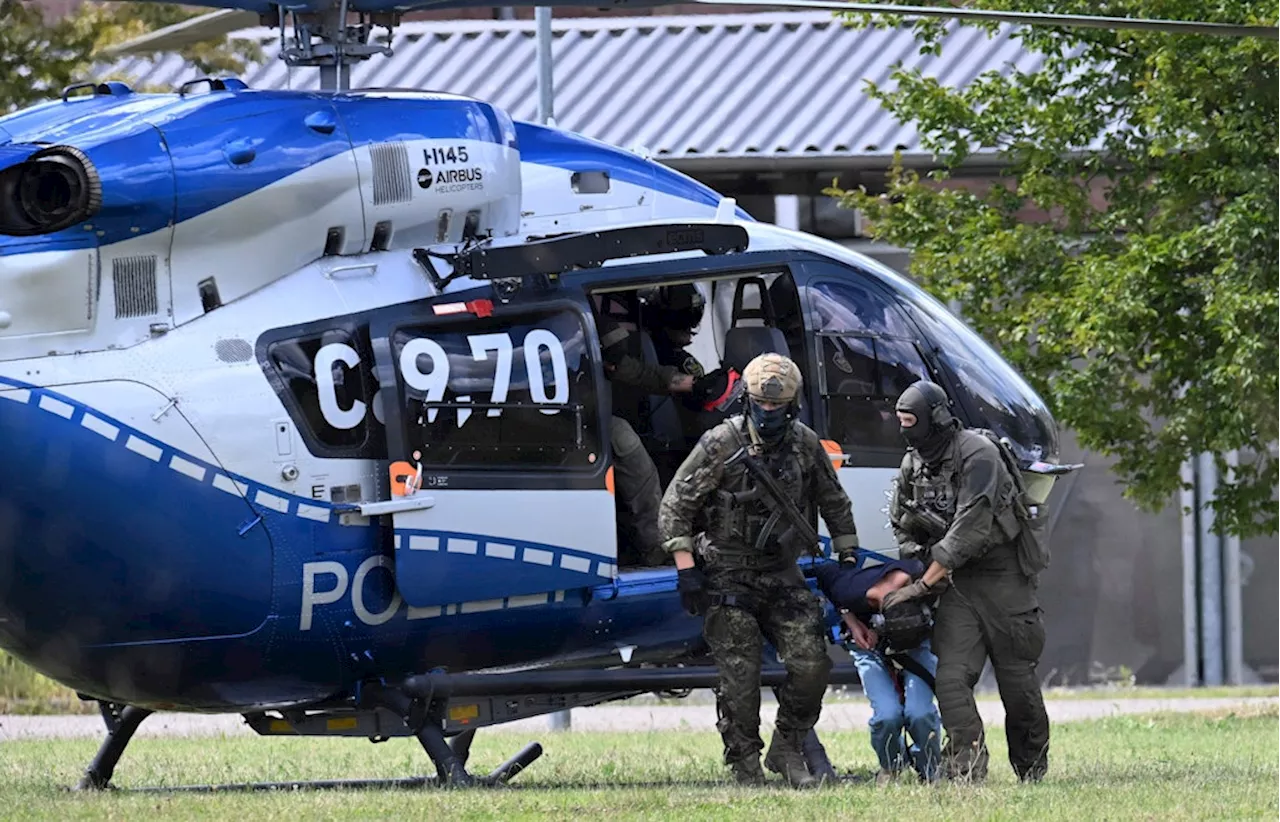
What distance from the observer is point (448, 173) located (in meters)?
9.65

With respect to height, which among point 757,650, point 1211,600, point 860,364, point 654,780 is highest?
point 860,364

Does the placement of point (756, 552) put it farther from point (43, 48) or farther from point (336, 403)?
point (43, 48)

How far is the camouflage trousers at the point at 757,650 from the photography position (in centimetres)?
939

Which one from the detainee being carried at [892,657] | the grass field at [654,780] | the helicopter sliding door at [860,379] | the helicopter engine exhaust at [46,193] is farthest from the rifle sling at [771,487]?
the helicopter engine exhaust at [46,193]

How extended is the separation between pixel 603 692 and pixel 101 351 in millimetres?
2884

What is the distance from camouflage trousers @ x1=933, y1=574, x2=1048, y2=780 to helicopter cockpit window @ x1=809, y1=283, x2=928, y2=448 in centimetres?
119

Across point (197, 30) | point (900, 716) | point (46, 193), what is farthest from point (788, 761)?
point (197, 30)

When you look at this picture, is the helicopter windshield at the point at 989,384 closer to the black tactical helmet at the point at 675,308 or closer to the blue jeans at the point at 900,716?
the black tactical helmet at the point at 675,308

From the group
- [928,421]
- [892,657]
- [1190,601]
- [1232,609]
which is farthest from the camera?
[1190,601]

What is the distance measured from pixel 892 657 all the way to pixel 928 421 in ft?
4.21

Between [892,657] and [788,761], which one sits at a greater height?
[892,657]

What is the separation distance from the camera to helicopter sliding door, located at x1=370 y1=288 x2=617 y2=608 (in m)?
9.22

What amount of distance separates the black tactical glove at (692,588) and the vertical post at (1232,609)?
458 inches

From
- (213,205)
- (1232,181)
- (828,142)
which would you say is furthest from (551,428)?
(828,142)
